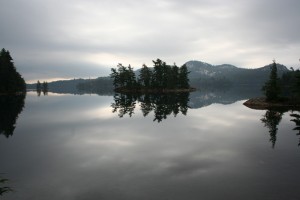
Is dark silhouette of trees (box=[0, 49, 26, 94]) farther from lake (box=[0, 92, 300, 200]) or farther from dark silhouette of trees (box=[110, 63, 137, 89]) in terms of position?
lake (box=[0, 92, 300, 200])

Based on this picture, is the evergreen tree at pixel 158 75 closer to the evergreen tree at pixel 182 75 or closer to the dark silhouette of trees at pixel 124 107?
the evergreen tree at pixel 182 75

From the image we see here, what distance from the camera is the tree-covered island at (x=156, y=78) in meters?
156

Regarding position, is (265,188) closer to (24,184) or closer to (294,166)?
(294,166)

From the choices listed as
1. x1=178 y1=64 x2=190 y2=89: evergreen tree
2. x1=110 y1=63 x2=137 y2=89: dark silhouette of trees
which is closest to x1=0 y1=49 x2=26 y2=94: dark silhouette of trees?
x1=110 y1=63 x2=137 y2=89: dark silhouette of trees

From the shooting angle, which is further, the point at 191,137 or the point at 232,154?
the point at 191,137

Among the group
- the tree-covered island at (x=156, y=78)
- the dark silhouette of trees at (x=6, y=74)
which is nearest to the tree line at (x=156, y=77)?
the tree-covered island at (x=156, y=78)

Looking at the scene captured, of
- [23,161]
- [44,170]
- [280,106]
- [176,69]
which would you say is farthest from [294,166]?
[176,69]

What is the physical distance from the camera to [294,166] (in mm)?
20469

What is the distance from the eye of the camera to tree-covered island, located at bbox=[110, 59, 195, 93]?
15550 centimetres

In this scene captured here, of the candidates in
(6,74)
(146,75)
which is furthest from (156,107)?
(146,75)

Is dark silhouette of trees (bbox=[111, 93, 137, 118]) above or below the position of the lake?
above

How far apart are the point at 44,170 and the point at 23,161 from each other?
360 cm

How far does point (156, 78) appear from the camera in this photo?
156 m

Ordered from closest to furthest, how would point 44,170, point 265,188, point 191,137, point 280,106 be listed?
point 265,188 < point 44,170 < point 191,137 < point 280,106
